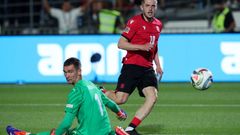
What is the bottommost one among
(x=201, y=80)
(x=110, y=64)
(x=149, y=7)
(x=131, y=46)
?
(x=110, y=64)

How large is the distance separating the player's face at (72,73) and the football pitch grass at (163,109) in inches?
109

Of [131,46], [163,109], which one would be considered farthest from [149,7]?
[163,109]

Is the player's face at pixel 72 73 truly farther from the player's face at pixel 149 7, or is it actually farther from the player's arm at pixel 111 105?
the player's face at pixel 149 7

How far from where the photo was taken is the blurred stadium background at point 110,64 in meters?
13.2

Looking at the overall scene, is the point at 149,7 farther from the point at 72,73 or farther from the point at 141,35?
the point at 72,73

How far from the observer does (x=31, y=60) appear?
19594 millimetres

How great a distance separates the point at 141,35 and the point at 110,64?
861cm

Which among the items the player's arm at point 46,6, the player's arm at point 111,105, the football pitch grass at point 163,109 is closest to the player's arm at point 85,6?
the player's arm at point 46,6

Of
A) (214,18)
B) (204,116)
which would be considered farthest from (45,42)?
(204,116)

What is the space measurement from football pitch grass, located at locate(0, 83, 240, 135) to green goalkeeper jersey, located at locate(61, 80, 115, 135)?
244cm

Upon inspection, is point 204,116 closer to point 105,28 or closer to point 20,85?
point 20,85

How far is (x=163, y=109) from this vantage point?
45.5 ft

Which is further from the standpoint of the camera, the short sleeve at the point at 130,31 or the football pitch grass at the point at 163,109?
the football pitch grass at the point at 163,109

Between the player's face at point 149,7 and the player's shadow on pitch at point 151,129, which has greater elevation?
the player's face at point 149,7
